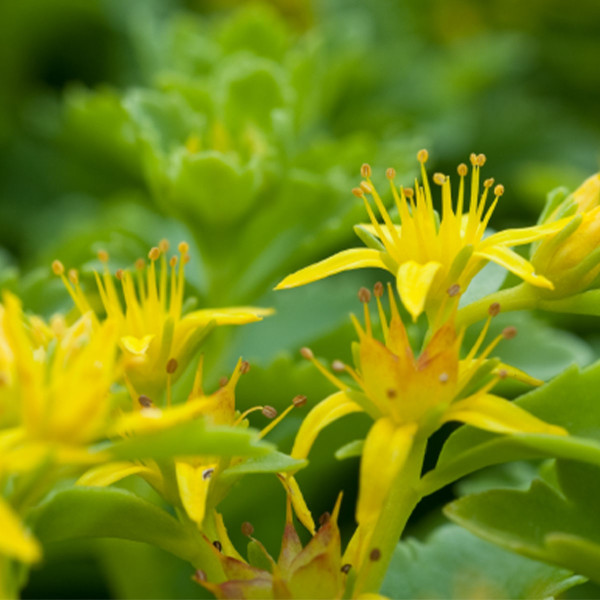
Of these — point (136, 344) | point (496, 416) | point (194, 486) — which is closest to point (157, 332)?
point (136, 344)

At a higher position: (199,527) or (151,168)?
(151,168)

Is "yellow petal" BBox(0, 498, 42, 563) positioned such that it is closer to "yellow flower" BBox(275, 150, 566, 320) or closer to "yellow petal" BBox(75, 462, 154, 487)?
"yellow petal" BBox(75, 462, 154, 487)

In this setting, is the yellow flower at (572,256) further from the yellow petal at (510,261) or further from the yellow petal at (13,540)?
the yellow petal at (13,540)

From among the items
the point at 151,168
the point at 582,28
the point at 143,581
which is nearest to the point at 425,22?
the point at 582,28

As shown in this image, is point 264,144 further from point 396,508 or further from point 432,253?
point 396,508

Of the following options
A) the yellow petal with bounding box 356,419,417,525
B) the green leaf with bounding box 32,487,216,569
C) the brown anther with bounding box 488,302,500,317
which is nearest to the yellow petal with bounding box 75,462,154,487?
the green leaf with bounding box 32,487,216,569

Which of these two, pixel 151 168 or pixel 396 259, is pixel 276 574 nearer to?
pixel 396 259

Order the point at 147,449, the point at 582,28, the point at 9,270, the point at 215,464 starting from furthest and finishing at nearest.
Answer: the point at 582,28
the point at 9,270
the point at 215,464
the point at 147,449
